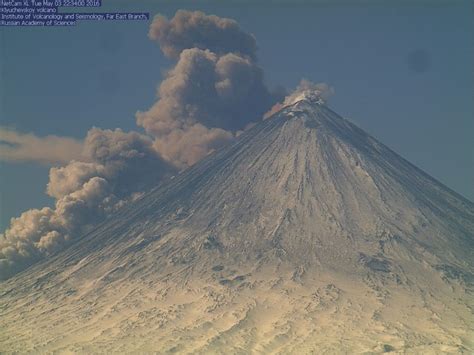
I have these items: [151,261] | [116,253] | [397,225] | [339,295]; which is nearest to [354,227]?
[397,225]

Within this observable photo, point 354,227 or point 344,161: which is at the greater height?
point 344,161

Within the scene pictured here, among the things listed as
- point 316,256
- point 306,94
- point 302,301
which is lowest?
point 302,301

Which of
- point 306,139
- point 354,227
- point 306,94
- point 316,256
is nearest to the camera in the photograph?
point 316,256

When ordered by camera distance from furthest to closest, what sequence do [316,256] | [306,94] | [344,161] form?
1. [306,94]
2. [344,161]
3. [316,256]

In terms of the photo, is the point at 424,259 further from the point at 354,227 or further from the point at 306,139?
the point at 306,139

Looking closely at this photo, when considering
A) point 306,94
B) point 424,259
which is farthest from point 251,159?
point 424,259

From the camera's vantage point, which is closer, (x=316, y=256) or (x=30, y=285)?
(x=316, y=256)
